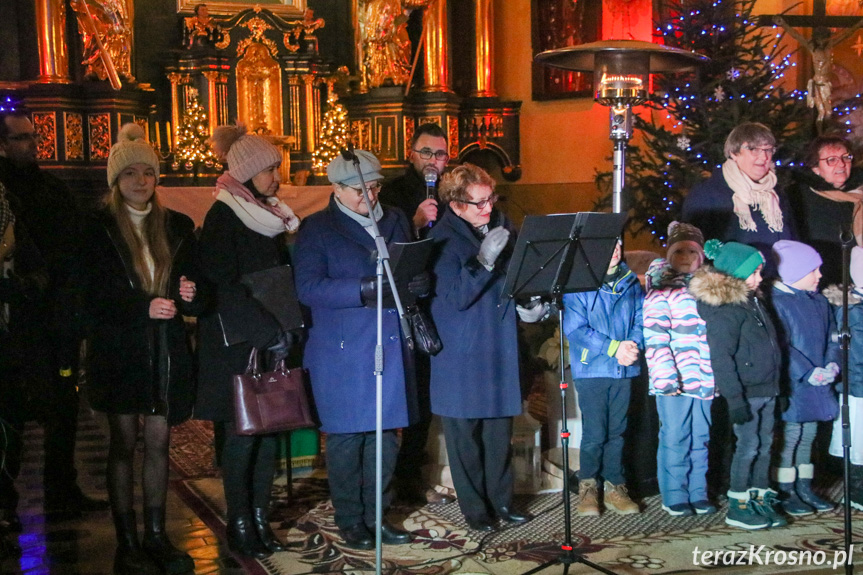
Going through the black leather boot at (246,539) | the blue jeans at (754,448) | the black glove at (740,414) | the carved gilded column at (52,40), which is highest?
the carved gilded column at (52,40)

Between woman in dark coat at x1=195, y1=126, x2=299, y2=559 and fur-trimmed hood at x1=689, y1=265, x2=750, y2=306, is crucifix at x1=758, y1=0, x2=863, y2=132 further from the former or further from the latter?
woman in dark coat at x1=195, y1=126, x2=299, y2=559

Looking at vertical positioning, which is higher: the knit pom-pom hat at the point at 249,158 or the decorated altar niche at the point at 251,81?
the decorated altar niche at the point at 251,81

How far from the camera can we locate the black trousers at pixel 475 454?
4.95 m

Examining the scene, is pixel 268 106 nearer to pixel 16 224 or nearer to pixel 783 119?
pixel 783 119

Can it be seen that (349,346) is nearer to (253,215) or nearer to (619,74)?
(253,215)

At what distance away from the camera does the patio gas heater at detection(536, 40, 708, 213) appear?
530 centimetres

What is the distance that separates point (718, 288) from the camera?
196 inches

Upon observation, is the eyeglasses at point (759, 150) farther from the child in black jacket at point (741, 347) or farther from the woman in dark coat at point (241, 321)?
the woman in dark coat at point (241, 321)

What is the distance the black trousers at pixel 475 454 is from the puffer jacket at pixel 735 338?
106 cm

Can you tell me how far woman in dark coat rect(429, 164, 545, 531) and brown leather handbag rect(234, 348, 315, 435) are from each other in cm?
73

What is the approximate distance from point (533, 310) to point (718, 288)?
91 cm

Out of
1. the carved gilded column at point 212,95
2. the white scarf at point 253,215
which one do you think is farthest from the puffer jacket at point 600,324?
the carved gilded column at point 212,95

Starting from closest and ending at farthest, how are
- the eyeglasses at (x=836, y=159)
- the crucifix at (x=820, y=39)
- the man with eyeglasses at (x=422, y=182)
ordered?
the man with eyeglasses at (x=422, y=182) → the eyeglasses at (x=836, y=159) → the crucifix at (x=820, y=39)

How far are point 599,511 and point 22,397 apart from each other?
9.15 ft
